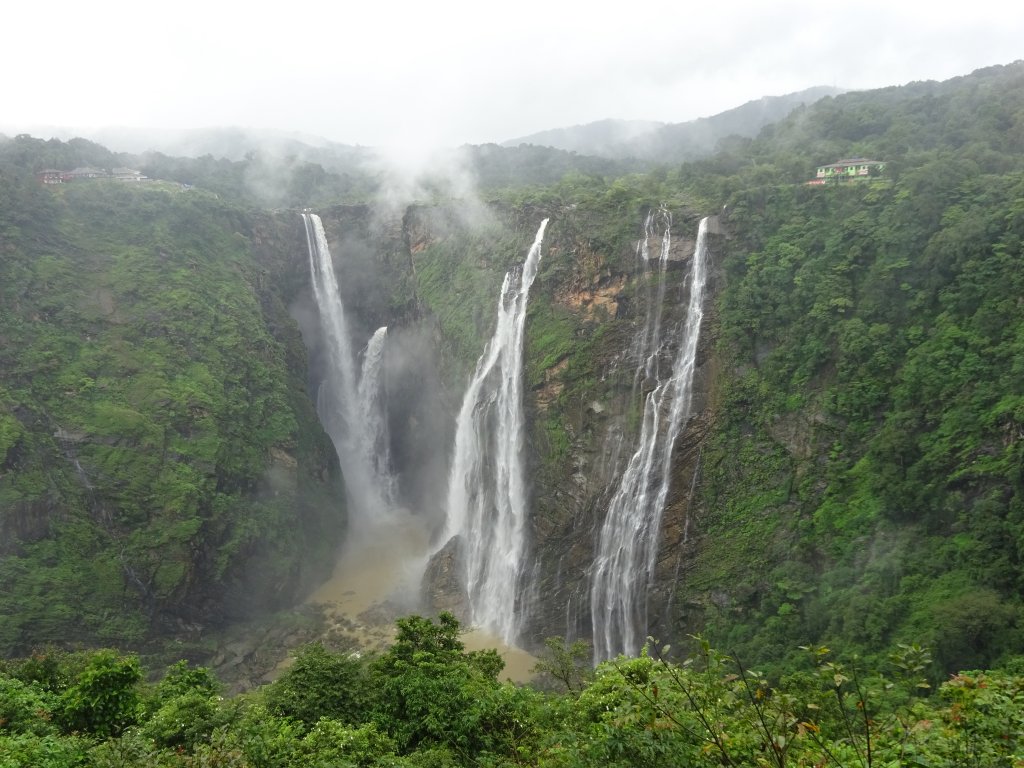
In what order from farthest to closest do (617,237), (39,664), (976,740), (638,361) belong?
(617,237) → (638,361) → (39,664) → (976,740)

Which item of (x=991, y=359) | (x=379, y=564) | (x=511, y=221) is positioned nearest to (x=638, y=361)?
(x=991, y=359)

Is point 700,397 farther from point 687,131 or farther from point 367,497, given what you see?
point 687,131

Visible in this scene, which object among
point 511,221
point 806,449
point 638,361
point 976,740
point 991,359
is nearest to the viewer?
point 976,740

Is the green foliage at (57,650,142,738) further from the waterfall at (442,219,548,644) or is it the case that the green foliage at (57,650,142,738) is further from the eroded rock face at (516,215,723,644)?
the waterfall at (442,219,548,644)

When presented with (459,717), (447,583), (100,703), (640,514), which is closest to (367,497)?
(447,583)

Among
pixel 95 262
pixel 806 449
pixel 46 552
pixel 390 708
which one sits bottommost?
pixel 46 552

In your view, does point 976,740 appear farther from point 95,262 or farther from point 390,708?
point 95,262

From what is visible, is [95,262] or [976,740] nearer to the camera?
[976,740]
